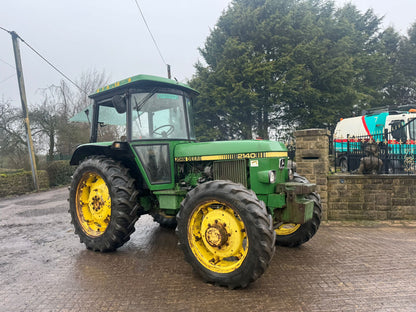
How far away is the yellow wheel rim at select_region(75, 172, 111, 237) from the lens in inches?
166

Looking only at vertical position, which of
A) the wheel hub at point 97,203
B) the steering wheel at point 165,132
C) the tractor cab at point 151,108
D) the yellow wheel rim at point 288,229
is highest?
the tractor cab at point 151,108

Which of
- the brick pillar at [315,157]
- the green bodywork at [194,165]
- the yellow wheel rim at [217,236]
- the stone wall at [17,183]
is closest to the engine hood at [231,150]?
the green bodywork at [194,165]

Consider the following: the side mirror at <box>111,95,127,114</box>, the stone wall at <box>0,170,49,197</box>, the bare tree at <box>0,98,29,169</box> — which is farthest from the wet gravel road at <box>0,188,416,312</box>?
the bare tree at <box>0,98,29,169</box>

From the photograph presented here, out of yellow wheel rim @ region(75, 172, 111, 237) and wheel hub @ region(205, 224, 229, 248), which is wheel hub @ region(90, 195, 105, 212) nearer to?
yellow wheel rim @ region(75, 172, 111, 237)

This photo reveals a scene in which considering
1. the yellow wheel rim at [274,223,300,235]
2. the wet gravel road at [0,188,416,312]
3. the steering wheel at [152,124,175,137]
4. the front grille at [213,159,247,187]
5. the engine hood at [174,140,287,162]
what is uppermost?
the steering wheel at [152,124,175,137]

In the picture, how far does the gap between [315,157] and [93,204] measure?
444cm

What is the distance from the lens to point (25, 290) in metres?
2.98

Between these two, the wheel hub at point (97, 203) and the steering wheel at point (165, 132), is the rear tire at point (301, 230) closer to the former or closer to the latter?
the steering wheel at point (165, 132)

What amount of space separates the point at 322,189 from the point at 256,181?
9.94 feet

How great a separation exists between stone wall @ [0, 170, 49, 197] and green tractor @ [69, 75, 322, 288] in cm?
901

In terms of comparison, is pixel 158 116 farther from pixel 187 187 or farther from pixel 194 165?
pixel 187 187

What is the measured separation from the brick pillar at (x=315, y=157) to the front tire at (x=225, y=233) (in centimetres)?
338

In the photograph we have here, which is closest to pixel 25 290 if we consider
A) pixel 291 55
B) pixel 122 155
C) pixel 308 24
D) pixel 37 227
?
pixel 122 155

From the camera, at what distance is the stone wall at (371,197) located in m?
5.76
